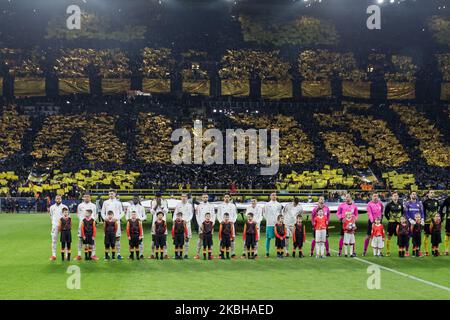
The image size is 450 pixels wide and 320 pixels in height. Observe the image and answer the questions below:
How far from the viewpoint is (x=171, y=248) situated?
2069 cm

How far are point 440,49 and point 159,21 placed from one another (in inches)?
1061

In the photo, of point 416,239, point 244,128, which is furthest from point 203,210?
point 244,128

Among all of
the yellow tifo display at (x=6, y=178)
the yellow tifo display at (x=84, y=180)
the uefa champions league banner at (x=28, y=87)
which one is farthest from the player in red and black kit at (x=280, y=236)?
the uefa champions league banner at (x=28, y=87)

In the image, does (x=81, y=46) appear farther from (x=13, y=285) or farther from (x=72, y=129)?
(x=13, y=285)

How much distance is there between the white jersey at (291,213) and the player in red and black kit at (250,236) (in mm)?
1536

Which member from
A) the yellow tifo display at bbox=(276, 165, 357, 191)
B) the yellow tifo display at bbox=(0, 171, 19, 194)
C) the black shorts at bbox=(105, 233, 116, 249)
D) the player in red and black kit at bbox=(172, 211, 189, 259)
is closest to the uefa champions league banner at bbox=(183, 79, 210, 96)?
the yellow tifo display at bbox=(276, 165, 357, 191)

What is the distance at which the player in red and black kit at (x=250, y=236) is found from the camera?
18.4 meters

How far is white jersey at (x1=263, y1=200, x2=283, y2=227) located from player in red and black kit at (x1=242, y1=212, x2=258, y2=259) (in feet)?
3.02

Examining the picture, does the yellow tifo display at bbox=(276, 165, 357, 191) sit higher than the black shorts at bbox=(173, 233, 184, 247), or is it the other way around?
the yellow tifo display at bbox=(276, 165, 357, 191)

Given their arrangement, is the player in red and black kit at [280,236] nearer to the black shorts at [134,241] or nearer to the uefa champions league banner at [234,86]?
the black shorts at [134,241]

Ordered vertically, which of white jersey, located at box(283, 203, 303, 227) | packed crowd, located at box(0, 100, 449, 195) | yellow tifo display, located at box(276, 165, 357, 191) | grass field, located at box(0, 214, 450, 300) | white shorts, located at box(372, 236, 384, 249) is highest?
packed crowd, located at box(0, 100, 449, 195)

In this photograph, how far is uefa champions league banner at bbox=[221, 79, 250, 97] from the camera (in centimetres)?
5216

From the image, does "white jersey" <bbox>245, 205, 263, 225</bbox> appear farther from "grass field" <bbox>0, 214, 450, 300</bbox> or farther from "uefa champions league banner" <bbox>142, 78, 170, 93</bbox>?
"uefa champions league banner" <bbox>142, 78, 170, 93</bbox>

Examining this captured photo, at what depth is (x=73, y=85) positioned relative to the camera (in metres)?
51.9
